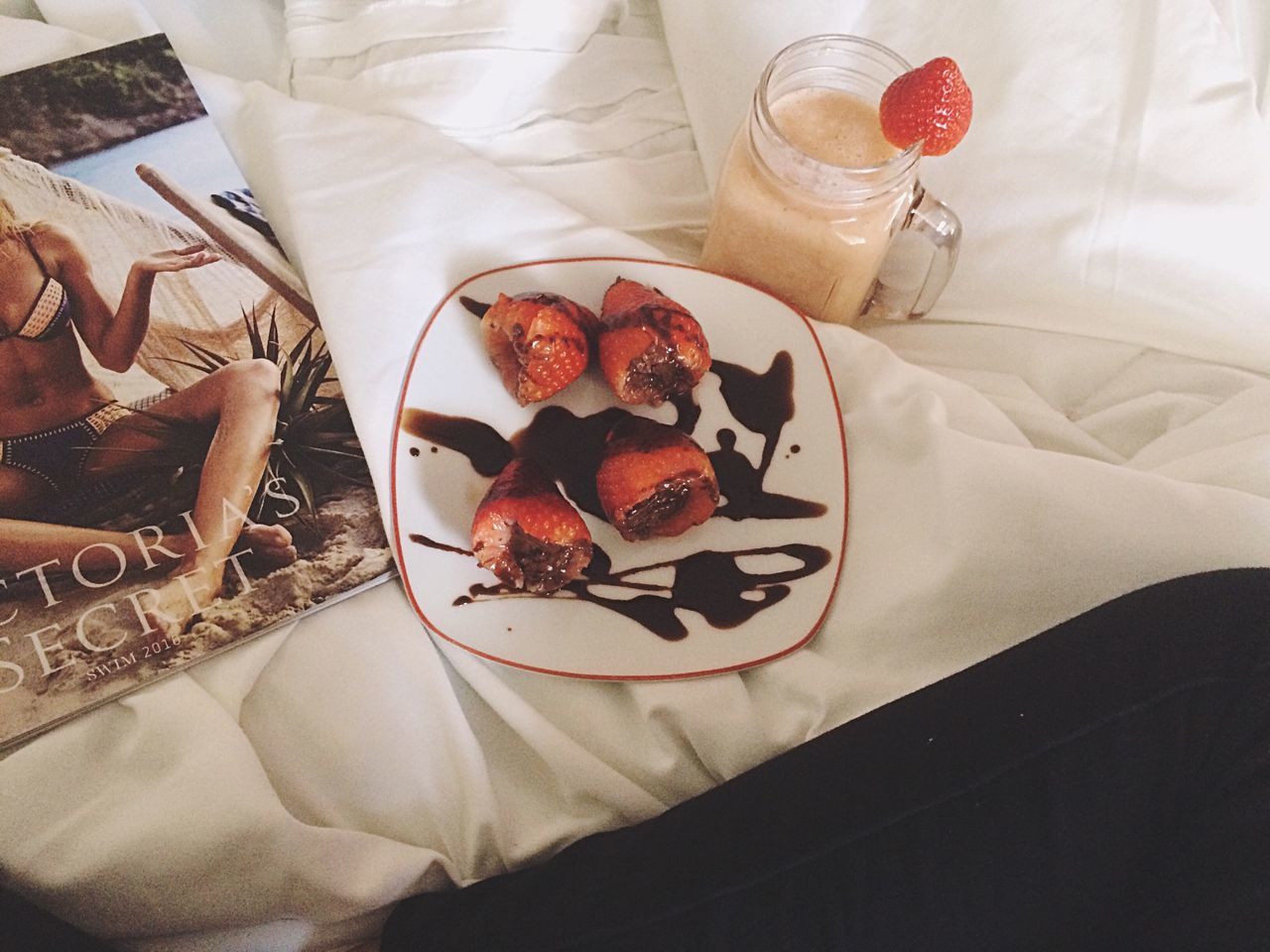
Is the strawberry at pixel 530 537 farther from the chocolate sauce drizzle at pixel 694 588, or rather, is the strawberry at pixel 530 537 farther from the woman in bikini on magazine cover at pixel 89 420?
Answer: the woman in bikini on magazine cover at pixel 89 420

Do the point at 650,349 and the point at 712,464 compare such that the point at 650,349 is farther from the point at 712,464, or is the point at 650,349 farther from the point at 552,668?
the point at 552,668

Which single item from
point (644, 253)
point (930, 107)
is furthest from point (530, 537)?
point (930, 107)

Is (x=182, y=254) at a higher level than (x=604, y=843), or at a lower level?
higher

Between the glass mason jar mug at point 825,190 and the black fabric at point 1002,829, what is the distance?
13.6 inches

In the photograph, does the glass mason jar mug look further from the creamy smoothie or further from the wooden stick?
the wooden stick

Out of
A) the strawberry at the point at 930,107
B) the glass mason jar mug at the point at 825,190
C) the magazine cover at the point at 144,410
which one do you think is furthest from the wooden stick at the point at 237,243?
the strawberry at the point at 930,107

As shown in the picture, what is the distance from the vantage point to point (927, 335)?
2.61ft

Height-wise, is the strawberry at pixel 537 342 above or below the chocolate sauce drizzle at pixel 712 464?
above

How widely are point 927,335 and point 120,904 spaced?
75 centimetres

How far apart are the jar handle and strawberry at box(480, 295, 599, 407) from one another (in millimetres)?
282

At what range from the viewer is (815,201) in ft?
2.19

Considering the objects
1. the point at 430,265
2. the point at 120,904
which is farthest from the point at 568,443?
the point at 120,904

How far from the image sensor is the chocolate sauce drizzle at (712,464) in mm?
610

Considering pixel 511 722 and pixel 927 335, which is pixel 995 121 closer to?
pixel 927 335
